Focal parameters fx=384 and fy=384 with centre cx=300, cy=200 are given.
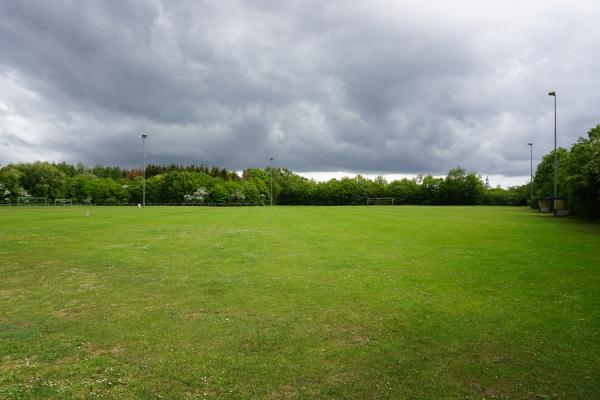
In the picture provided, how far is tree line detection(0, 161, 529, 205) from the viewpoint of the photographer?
131 m

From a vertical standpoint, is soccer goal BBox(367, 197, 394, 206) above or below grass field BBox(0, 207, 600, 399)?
above

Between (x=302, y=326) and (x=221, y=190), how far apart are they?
461ft

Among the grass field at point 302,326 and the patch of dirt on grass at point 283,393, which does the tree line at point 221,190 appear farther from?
the patch of dirt on grass at point 283,393

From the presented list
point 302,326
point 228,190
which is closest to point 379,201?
point 228,190

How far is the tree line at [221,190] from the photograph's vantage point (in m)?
131

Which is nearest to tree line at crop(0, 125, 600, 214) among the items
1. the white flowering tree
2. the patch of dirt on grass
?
the white flowering tree

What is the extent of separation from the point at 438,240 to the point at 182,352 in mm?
19565

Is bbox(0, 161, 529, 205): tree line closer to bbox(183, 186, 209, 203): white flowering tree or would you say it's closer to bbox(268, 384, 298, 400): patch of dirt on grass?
bbox(183, 186, 209, 203): white flowering tree

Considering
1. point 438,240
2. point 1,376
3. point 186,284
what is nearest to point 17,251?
point 186,284

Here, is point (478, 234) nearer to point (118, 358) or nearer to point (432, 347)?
point (432, 347)

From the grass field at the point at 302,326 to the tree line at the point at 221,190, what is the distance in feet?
404

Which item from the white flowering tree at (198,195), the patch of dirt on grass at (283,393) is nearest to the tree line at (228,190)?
the white flowering tree at (198,195)

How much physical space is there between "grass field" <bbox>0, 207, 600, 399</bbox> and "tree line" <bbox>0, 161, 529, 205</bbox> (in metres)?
123

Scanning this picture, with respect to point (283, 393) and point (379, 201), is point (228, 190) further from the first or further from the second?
point (283, 393)
